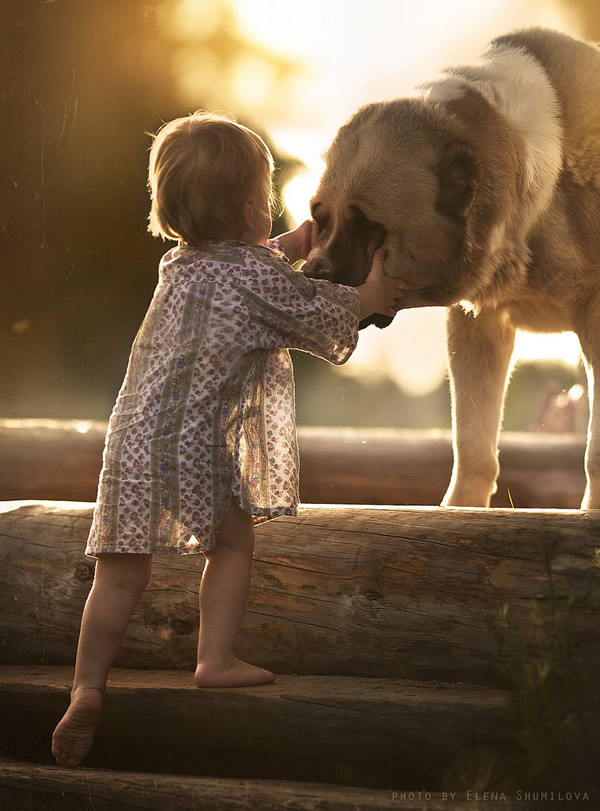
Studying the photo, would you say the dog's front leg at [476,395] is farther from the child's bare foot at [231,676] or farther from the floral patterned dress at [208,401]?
the child's bare foot at [231,676]

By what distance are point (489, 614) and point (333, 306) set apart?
821mm

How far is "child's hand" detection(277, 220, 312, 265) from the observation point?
2.93 meters

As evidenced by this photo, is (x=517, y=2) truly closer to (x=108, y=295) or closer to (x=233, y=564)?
(x=108, y=295)

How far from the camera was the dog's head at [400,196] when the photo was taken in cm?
290

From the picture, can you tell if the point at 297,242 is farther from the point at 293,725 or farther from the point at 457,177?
the point at 293,725

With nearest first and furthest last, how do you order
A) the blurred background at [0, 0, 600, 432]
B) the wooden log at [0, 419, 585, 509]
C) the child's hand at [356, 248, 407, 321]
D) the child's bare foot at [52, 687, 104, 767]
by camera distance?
the child's bare foot at [52, 687, 104, 767] → the child's hand at [356, 248, 407, 321] → the wooden log at [0, 419, 585, 509] → the blurred background at [0, 0, 600, 432]

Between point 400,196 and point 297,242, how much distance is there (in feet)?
1.08

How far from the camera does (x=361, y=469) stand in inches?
205

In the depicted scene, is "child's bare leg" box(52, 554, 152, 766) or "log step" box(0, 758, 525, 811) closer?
"log step" box(0, 758, 525, 811)

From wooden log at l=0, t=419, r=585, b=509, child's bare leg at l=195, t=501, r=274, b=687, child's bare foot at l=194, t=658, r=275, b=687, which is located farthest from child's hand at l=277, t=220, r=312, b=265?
wooden log at l=0, t=419, r=585, b=509

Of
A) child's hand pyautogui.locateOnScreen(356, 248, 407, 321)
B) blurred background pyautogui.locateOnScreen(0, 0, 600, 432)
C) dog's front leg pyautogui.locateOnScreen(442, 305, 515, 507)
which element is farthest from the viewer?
blurred background pyautogui.locateOnScreen(0, 0, 600, 432)

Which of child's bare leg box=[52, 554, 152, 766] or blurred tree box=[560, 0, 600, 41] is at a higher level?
blurred tree box=[560, 0, 600, 41]

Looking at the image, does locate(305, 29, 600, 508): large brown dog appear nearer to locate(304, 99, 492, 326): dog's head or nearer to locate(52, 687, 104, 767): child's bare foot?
locate(304, 99, 492, 326): dog's head

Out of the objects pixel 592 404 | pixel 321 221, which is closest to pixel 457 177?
pixel 321 221
